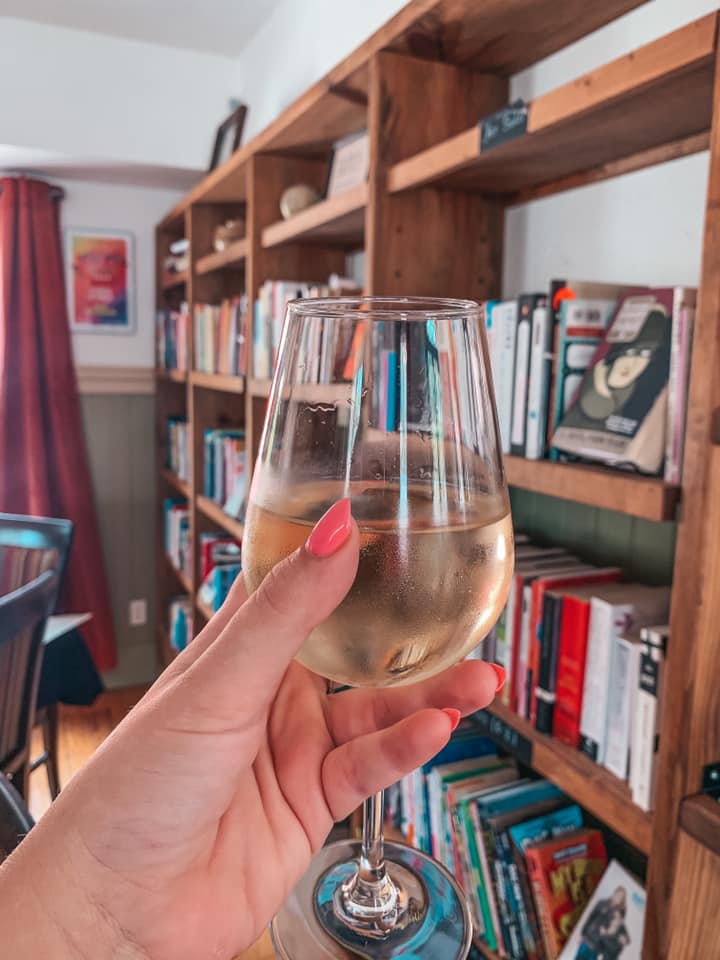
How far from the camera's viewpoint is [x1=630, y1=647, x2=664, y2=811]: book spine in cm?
90

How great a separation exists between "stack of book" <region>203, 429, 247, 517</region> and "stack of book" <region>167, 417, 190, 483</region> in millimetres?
277

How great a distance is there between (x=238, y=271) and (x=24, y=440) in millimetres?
1270

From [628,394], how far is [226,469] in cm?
178

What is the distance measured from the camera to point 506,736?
1161 mm

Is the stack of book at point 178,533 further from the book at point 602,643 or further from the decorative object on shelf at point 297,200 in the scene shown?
the book at point 602,643

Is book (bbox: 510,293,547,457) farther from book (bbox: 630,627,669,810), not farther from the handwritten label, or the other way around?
book (bbox: 630,627,669,810)

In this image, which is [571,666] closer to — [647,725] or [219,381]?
[647,725]

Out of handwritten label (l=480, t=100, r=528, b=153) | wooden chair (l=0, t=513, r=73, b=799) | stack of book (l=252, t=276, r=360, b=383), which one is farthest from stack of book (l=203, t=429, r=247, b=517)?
handwritten label (l=480, t=100, r=528, b=153)

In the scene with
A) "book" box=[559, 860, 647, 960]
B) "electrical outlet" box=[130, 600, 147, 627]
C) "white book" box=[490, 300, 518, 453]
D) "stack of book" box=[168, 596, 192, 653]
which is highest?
"white book" box=[490, 300, 518, 453]

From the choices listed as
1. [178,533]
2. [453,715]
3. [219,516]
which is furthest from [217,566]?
[453,715]

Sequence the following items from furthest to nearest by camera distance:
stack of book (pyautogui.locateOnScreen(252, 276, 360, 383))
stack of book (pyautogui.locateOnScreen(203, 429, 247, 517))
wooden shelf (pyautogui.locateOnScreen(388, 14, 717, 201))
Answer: stack of book (pyautogui.locateOnScreen(203, 429, 247, 517)) → stack of book (pyautogui.locateOnScreen(252, 276, 360, 383)) → wooden shelf (pyautogui.locateOnScreen(388, 14, 717, 201))

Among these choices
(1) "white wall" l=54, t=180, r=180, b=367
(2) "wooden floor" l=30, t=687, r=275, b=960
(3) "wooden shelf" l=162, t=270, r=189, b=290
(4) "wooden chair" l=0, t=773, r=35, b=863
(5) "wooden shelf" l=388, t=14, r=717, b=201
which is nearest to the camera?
(4) "wooden chair" l=0, t=773, r=35, b=863

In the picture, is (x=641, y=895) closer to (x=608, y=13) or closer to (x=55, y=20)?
(x=608, y=13)

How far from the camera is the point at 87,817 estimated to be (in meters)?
0.47
